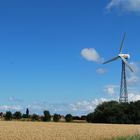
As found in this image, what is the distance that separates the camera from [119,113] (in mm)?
120875

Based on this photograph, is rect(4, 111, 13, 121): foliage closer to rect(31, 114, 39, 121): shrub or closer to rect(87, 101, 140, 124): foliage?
rect(31, 114, 39, 121): shrub

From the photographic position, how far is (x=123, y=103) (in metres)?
125

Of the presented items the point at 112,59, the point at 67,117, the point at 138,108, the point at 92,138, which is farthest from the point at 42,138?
the point at 67,117

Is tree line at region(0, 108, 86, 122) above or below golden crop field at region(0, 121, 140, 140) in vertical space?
above

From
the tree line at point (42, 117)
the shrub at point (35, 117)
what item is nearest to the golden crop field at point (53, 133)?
the tree line at point (42, 117)

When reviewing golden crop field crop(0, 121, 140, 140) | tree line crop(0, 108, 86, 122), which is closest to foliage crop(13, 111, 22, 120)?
tree line crop(0, 108, 86, 122)

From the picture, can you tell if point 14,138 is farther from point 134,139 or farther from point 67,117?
point 67,117

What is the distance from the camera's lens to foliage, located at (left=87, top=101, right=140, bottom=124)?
119188mm

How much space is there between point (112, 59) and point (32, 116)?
112ft

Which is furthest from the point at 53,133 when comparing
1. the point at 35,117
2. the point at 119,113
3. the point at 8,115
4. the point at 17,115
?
the point at 17,115

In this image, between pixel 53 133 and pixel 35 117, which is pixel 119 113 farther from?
pixel 53 133

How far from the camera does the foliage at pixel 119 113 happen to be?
119188 millimetres

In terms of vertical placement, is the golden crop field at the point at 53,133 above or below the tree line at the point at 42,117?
below

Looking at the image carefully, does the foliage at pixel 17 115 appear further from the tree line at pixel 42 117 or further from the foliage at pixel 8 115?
the foliage at pixel 8 115
